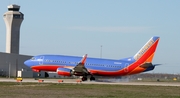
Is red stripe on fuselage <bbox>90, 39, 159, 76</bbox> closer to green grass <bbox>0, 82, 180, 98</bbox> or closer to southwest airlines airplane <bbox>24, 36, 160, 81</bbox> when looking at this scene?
southwest airlines airplane <bbox>24, 36, 160, 81</bbox>

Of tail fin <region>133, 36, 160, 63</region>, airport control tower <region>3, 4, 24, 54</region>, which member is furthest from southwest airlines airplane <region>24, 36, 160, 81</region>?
airport control tower <region>3, 4, 24, 54</region>

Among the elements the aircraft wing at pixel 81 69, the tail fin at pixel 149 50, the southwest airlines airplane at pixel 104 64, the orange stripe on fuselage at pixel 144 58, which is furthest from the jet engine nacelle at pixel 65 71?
the tail fin at pixel 149 50

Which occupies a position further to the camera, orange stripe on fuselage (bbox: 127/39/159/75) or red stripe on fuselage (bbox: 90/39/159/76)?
red stripe on fuselage (bbox: 90/39/159/76)

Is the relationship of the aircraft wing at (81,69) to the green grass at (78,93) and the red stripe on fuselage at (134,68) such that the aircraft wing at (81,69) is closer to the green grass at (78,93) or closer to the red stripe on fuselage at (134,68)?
the red stripe on fuselage at (134,68)

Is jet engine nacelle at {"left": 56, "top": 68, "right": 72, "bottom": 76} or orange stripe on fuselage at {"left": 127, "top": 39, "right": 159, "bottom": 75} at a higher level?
orange stripe on fuselage at {"left": 127, "top": 39, "right": 159, "bottom": 75}

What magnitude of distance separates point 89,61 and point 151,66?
950 cm

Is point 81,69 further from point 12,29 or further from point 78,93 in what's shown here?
point 12,29

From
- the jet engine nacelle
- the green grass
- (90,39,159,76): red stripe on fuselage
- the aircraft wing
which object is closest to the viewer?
the green grass

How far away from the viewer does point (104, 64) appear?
63.5m

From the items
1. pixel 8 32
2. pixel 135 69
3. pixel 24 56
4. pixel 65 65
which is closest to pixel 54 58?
pixel 65 65

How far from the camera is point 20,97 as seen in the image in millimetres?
30703

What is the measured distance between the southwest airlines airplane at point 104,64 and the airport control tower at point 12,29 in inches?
2693

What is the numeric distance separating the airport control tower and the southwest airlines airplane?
68.4 meters

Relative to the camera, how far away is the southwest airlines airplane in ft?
204
